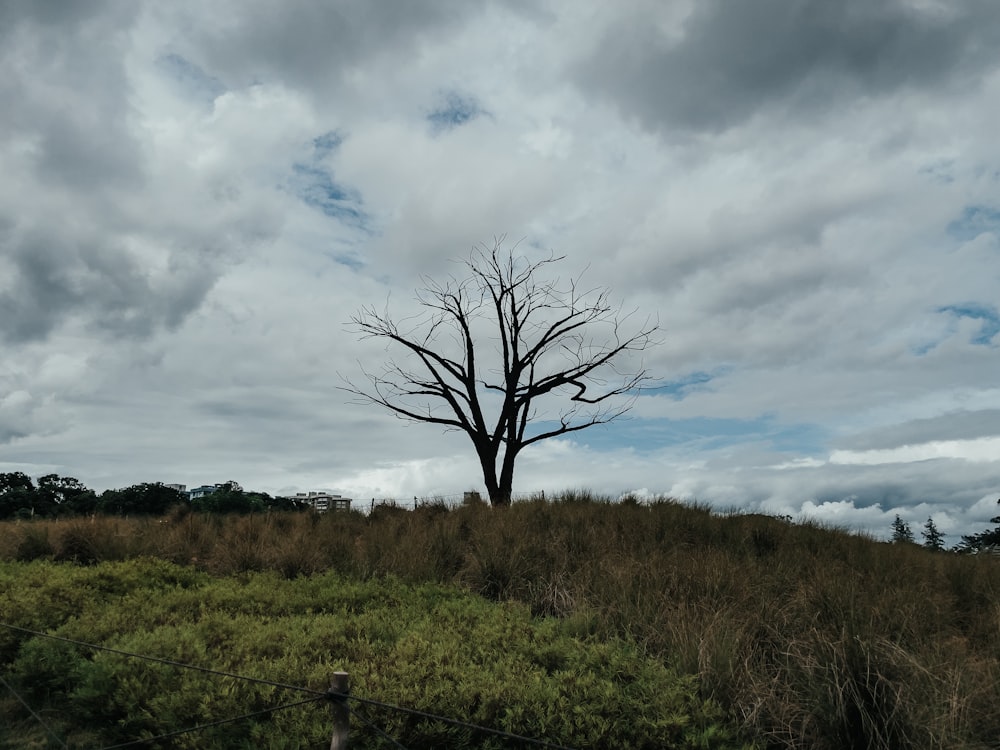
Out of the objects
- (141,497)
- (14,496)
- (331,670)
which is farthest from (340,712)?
(14,496)

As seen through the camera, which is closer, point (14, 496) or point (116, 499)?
point (116, 499)

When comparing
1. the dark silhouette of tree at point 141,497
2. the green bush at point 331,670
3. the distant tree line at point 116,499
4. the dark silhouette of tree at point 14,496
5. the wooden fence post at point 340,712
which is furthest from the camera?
the dark silhouette of tree at point 14,496

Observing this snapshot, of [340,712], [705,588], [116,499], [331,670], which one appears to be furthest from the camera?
[116,499]

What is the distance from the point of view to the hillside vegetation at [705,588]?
511cm

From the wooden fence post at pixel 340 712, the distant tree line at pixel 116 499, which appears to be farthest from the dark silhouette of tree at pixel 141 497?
the wooden fence post at pixel 340 712

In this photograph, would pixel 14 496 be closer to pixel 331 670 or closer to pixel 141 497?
pixel 141 497

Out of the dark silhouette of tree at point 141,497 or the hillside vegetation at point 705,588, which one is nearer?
the hillside vegetation at point 705,588

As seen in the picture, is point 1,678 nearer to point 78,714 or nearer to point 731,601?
point 78,714

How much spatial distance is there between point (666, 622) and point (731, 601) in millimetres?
1218

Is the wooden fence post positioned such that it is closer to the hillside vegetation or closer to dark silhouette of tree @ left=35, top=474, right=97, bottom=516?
the hillside vegetation

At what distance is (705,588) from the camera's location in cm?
766

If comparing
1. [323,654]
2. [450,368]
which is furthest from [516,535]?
[450,368]

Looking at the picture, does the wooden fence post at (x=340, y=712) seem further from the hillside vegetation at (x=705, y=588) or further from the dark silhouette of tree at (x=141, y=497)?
the dark silhouette of tree at (x=141, y=497)

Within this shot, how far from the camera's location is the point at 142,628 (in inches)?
260
